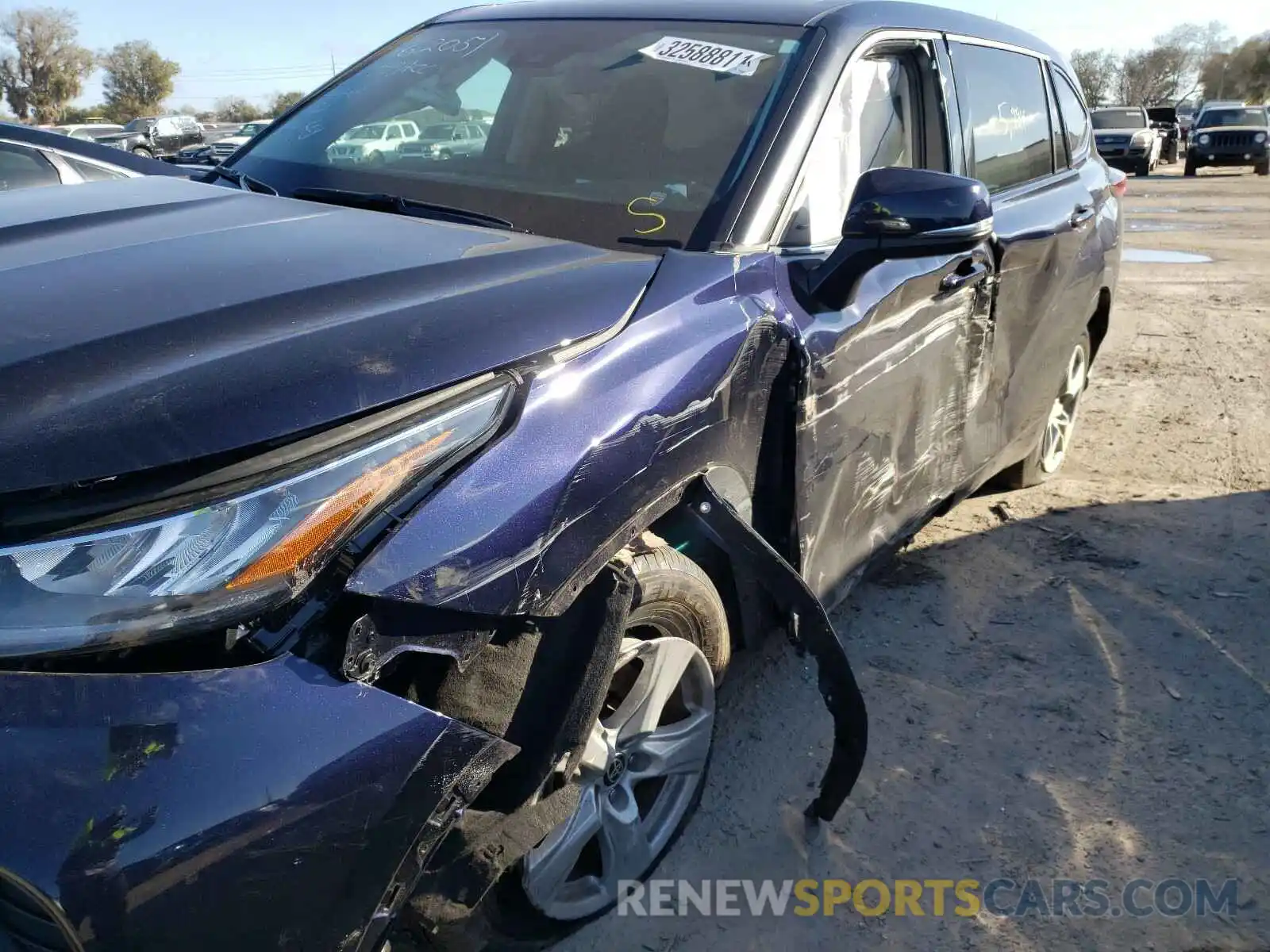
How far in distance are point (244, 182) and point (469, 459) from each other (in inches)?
Answer: 65.1

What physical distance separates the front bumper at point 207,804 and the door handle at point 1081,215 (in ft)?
10.9

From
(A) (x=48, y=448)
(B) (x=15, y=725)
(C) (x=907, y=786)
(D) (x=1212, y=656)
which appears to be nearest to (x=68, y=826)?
(B) (x=15, y=725)

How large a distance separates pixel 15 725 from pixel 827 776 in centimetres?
160

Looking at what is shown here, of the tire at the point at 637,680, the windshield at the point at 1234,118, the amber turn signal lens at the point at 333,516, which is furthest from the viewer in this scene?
the windshield at the point at 1234,118

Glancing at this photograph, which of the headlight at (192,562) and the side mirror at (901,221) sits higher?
the side mirror at (901,221)

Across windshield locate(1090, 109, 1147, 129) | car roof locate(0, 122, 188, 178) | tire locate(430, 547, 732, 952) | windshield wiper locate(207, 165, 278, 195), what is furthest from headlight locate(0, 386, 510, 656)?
windshield locate(1090, 109, 1147, 129)

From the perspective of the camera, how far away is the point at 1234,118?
26.3 meters

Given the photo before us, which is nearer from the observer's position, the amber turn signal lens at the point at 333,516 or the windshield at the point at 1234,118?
the amber turn signal lens at the point at 333,516

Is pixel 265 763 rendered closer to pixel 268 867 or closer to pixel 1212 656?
pixel 268 867

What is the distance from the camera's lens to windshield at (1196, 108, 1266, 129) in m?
26.1

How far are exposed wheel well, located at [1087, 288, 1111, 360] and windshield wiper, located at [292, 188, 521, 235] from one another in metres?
3.08

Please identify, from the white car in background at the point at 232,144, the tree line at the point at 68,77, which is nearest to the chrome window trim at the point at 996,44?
the white car in background at the point at 232,144

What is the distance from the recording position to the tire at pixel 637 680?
6.02 feet

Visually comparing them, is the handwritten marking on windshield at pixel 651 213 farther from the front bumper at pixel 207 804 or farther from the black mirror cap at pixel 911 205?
the front bumper at pixel 207 804
